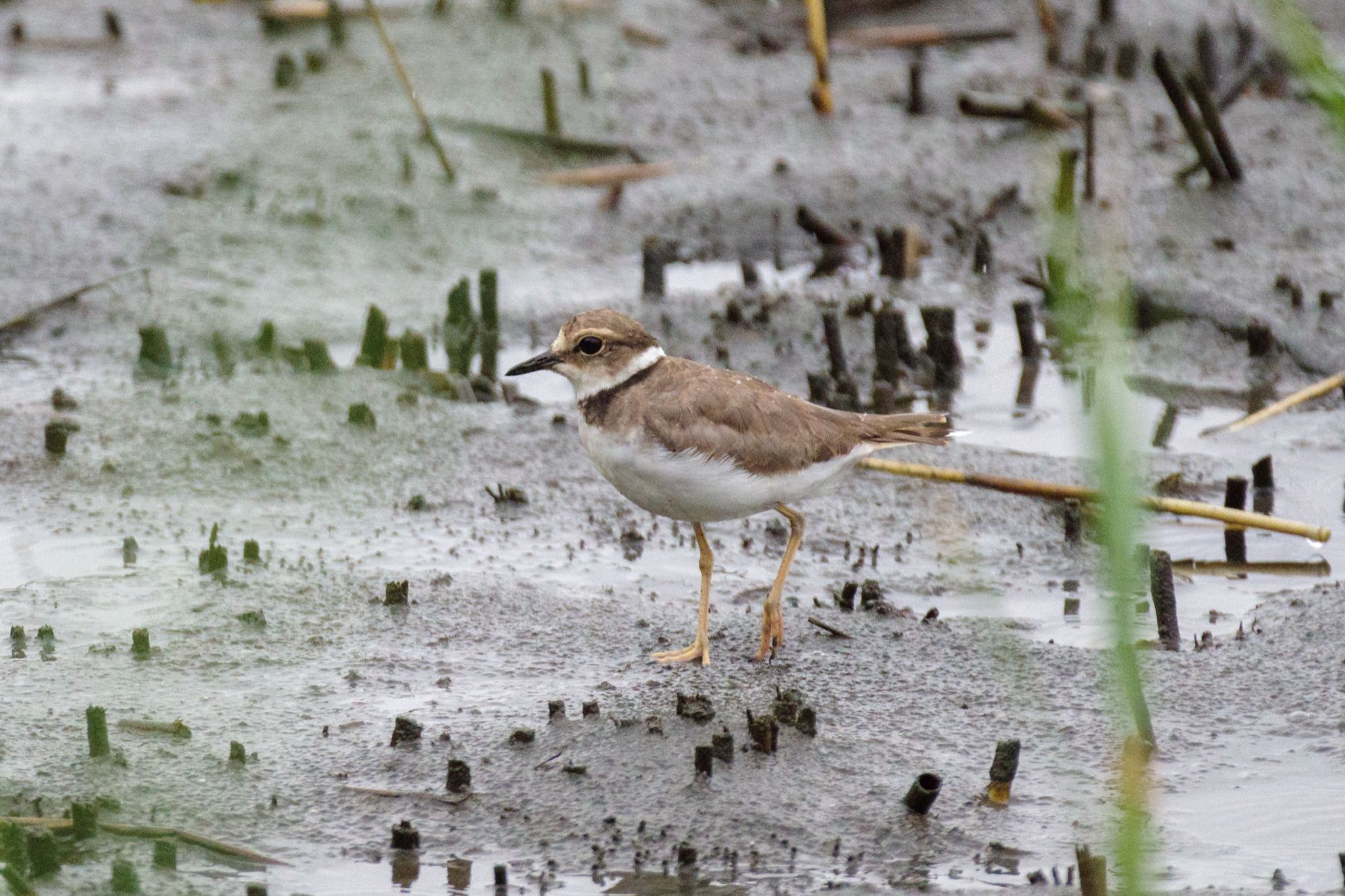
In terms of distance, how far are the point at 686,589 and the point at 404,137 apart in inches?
214

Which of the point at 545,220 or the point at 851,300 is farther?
the point at 545,220

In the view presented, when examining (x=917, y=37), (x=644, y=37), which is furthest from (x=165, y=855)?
(x=917, y=37)

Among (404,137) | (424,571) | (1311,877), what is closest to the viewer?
(1311,877)

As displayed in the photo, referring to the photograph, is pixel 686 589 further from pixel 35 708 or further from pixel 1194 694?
pixel 35 708

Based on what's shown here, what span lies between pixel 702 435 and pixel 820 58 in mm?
6272

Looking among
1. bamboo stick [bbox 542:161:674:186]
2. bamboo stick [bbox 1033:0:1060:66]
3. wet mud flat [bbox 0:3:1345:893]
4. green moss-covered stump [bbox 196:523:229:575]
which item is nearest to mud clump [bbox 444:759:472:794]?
wet mud flat [bbox 0:3:1345:893]

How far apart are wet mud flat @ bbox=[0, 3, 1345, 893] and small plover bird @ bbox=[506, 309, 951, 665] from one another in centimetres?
53

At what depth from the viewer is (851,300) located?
837 centimetres

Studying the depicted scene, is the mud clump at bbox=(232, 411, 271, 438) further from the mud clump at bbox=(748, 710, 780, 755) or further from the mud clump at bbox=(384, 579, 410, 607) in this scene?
the mud clump at bbox=(748, 710, 780, 755)

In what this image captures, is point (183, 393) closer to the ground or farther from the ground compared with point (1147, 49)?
closer to the ground

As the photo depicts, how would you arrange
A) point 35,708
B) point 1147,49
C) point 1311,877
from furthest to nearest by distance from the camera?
point 1147,49 < point 35,708 < point 1311,877

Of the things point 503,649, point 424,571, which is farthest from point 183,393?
point 503,649

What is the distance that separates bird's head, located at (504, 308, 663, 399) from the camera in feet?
17.9

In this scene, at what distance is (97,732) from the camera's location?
4.68 m
